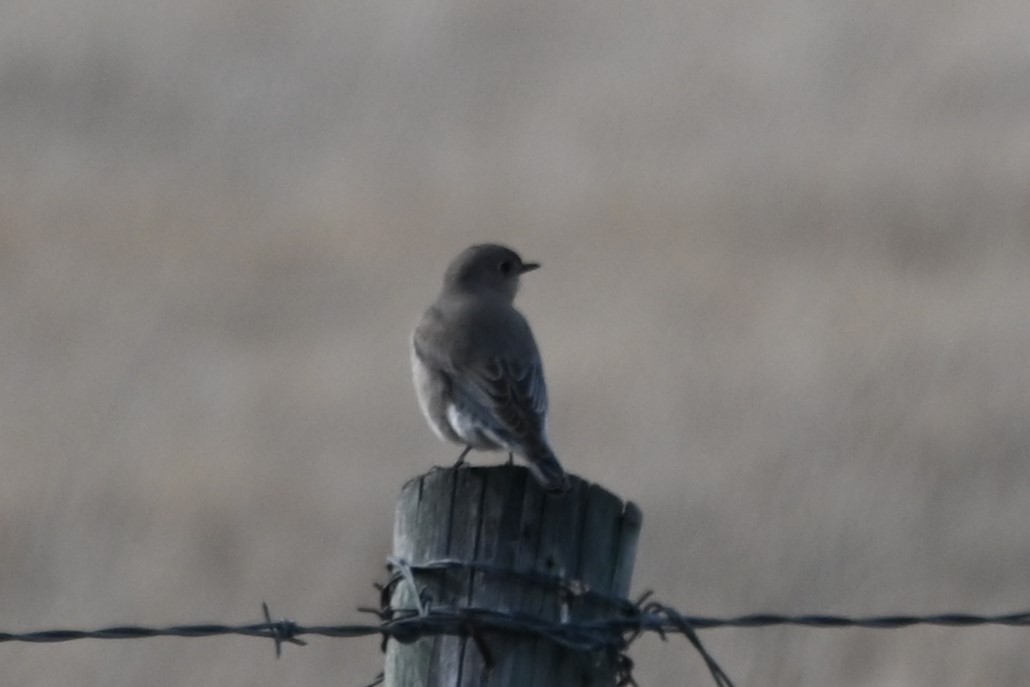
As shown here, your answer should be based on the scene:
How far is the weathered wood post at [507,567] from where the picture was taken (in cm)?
621

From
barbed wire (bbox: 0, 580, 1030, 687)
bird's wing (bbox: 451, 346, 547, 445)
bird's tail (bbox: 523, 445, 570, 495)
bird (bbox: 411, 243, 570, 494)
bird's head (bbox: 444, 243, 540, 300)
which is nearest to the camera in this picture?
barbed wire (bbox: 0, 580, 1030, 687)

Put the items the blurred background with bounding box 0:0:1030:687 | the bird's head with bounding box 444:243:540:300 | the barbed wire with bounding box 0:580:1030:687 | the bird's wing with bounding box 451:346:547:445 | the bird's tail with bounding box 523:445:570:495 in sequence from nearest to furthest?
the barbed wire with bounding box 0:580:1030:687, the bird's tail with bounding box 523:445:570:495, the bird's wing with bounding box 451:346:547:445, the bird's head with bounding box 444:243:540:300, the blurred background with bounding box 0:0:1030:687

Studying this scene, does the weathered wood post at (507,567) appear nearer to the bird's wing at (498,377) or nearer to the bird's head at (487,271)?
the bird's wing at (498,377)

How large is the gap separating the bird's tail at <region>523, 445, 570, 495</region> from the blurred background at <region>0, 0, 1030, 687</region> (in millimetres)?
7305

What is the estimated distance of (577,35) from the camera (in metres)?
32.4

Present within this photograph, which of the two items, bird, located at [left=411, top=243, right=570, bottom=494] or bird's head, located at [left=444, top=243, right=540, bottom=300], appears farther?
bird's head, located at [left=444, top=243, right=540, bottom=300]

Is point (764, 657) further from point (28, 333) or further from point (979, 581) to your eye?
point (28, 333)

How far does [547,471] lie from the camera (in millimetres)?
6691

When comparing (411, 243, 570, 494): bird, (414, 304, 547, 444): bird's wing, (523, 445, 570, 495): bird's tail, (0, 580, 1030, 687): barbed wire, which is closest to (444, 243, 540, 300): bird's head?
(411, 243, 570, 494): bird

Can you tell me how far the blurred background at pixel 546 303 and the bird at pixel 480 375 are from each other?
17.4 feet

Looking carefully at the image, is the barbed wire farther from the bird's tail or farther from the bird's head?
the bird's head

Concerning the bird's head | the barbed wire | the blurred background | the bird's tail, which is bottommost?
the barbed wire

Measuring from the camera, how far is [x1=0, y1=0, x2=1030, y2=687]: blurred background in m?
16.9

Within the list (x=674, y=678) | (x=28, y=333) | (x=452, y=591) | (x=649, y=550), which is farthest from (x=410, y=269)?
(x=452, y=591)
